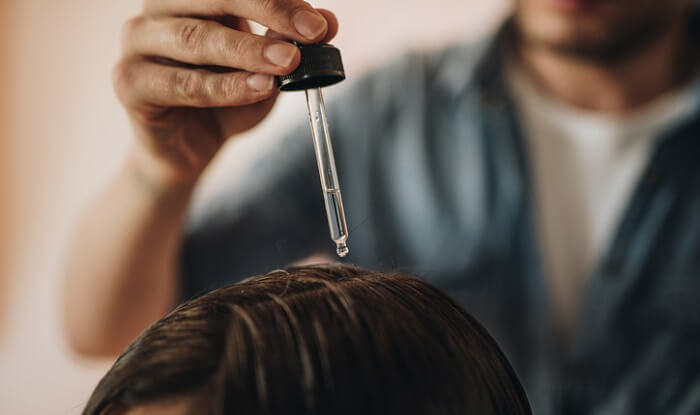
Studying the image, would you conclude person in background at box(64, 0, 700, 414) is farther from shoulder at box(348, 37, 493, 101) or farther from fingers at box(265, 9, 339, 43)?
fingers at box(265, 9, 339, 43)

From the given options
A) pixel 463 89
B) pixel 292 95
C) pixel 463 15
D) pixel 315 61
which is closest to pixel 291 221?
pixel 292 95

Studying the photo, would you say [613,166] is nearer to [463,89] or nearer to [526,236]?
[526,236]

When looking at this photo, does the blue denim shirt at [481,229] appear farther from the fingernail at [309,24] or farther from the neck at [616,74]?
the fingernail at [309,24]

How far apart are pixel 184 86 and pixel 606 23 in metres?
1.04

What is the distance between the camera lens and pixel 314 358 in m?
0.45

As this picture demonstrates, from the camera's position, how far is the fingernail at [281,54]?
54cm

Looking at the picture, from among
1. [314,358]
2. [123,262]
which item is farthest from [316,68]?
[123,262]

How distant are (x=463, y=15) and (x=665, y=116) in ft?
→ 1.66

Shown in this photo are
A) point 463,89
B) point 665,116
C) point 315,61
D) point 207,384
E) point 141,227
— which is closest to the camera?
point 207,384

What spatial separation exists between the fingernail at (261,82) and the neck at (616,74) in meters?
1.04

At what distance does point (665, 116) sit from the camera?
1424mm

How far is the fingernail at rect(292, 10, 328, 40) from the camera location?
0.55 meters

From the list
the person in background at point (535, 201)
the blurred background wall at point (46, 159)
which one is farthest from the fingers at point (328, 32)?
the blurred background wall at point (46, 159)

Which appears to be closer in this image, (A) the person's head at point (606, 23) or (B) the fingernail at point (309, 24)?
(B) the fingernail at point (309, 24)
